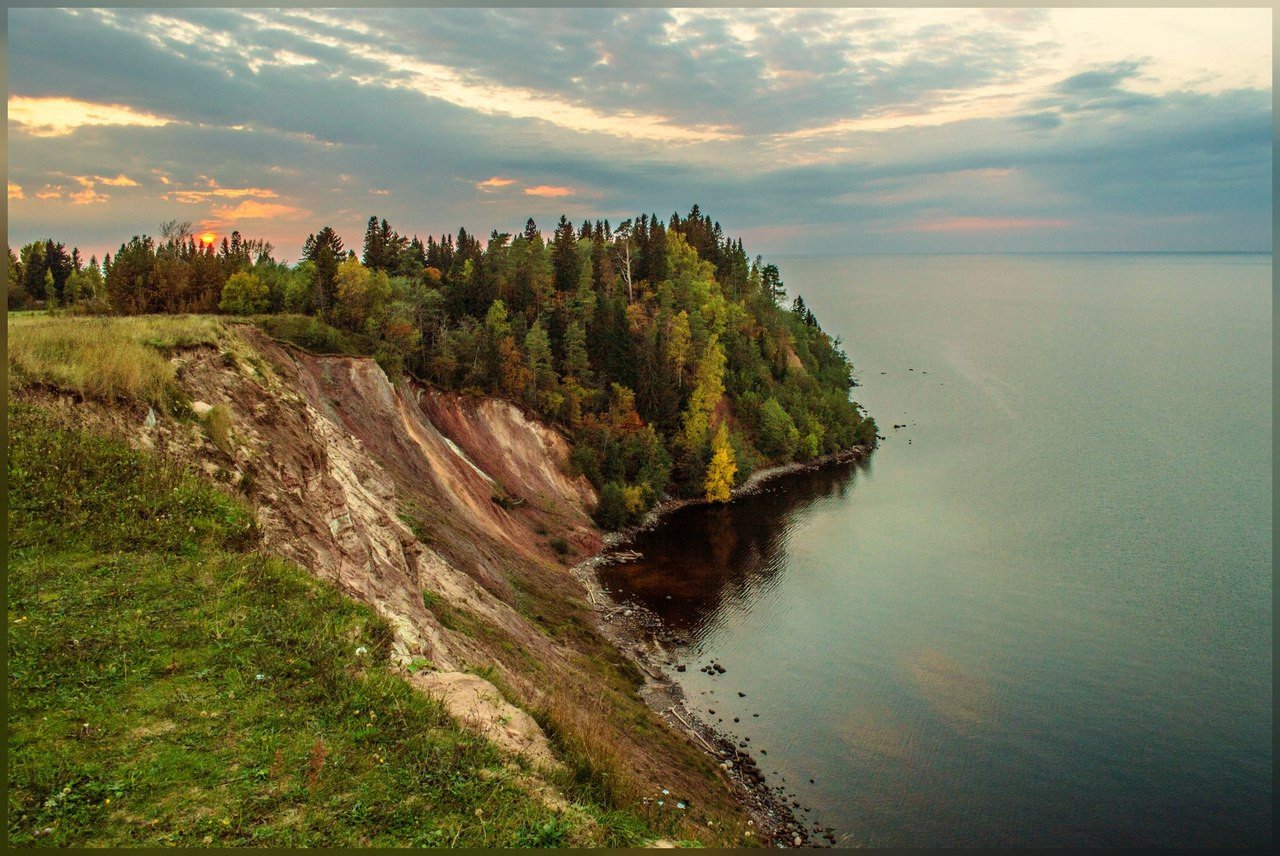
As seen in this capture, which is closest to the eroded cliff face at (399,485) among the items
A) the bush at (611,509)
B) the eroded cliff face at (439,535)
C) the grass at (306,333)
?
the eroded cliff face at (439,535)

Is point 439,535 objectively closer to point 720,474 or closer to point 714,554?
point 714,554

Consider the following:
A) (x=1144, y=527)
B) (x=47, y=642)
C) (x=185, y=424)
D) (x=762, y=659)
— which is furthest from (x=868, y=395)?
(x=47, y=642)

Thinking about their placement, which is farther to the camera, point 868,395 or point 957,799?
point 868,395

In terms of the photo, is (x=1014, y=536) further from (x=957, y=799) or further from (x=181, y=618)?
(x=181, y=618)

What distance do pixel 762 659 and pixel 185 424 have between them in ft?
83.8

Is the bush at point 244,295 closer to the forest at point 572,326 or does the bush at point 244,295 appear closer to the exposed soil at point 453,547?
the forest at point 572,326

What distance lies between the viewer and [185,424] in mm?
16203

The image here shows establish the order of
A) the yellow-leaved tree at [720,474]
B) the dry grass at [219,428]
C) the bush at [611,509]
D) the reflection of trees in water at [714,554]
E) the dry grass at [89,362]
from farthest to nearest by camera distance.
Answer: the yellow-leaved tree at [720,474], the bush at [611,509], the reflection of trees in water at [714,554], the dry grass at [219,428], the dry grass at [89,362]

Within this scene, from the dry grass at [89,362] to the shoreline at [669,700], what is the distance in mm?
19743

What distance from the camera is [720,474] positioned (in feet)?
188

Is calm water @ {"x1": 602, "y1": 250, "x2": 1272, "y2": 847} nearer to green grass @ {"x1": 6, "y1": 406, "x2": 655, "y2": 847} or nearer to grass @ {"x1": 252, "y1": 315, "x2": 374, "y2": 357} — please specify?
green grass @ {"x1": 6, "y1": 406, "x2": 655, "y2": 847}

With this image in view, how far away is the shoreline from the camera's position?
22.8 meters

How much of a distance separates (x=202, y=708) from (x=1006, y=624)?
36.2 meters

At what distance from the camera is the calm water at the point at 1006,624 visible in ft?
80.1
